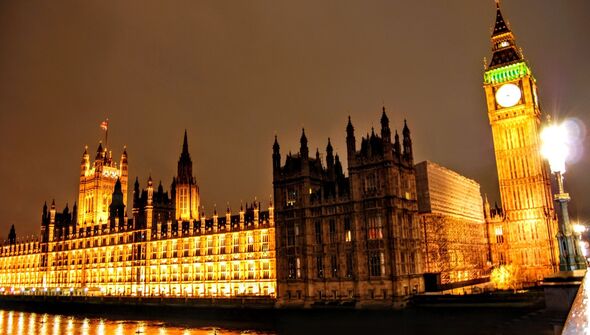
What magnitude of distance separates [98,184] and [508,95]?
132862mm

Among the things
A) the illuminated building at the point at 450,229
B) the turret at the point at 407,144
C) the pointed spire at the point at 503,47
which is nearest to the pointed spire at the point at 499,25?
the pointed spire at the point at 503,47

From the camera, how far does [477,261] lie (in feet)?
331

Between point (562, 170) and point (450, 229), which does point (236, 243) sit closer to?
point (450, 229)

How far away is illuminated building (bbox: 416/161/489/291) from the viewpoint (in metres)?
82.1

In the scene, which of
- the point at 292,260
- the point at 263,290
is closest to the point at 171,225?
the point at 263,290

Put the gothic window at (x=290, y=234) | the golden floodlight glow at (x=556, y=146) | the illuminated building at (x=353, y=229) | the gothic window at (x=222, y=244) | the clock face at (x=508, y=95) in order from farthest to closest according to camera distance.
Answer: the clock face at (x=508, y=95)
the gothic window at (x=222, y=244)
the gothic window at (x=290, y=234)
the illuminated building at (x=353, y=229)
the golden floodlight glow at (x=556, y=146)

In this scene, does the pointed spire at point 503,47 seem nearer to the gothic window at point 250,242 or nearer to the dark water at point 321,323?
the gothic window at point 250,242

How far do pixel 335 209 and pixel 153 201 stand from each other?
63.5 metres

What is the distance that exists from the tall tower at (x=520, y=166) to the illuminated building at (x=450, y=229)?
655 centimetres

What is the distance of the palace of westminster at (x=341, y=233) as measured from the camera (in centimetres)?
6938

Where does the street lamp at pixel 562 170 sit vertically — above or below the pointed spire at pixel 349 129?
below

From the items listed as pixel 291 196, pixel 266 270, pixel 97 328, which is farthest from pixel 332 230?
pixel 97 328

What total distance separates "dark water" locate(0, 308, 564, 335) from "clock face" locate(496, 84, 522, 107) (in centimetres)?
6466

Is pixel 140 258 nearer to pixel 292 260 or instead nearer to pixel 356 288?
pixel 292 260
